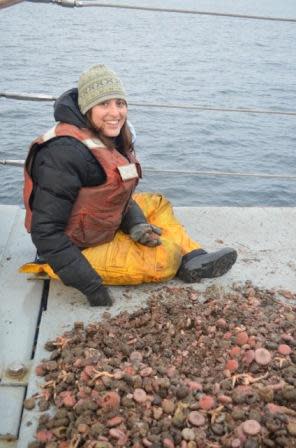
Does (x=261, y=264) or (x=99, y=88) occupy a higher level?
(x=99, y=88)

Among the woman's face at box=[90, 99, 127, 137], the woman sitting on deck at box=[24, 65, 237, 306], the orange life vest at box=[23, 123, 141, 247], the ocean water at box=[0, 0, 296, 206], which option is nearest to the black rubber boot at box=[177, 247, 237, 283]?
the woman sitting on deck at box=[24, 65, 237, 306]

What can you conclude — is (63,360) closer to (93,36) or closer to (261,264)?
(261,264)

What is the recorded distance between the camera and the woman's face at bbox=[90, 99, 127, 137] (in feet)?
9.15

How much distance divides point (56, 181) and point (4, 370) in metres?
0.89

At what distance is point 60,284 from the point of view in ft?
9.89

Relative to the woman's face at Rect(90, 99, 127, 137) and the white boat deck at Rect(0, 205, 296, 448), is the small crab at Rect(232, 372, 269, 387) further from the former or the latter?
the woman's face at Rect(90, 99, 127, 137)

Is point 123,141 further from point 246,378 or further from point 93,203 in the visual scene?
point 246,378

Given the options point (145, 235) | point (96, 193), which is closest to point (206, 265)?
point (145, 235)

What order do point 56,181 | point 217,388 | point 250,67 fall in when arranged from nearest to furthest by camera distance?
point 217,388
point 56,181
point 250,67

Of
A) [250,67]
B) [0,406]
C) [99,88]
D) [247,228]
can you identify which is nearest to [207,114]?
[250,67]

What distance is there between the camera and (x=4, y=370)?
7.86ft

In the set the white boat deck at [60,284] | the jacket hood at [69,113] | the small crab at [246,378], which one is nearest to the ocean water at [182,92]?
the white boat deck at [60,284]

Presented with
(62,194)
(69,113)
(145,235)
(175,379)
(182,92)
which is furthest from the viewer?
(182,92)

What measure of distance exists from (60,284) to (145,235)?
0.53 m
